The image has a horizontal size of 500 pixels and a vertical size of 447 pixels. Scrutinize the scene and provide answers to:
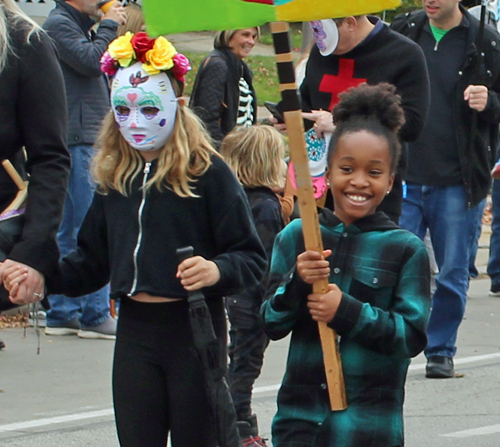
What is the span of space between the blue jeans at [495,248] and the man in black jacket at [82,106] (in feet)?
12.8

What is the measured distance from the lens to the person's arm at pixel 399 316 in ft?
10.6

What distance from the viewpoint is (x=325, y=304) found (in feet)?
10.5

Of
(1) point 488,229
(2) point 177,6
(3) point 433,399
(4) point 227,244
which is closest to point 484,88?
(3) point 433,399

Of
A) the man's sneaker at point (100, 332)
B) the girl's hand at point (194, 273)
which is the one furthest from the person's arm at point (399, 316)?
the man's sneaker at point (100, 332)

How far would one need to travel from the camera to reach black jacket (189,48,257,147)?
26.5ft

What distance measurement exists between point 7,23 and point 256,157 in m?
2.13

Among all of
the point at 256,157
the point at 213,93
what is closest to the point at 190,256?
the point at 256,157

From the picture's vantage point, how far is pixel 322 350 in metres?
3.34

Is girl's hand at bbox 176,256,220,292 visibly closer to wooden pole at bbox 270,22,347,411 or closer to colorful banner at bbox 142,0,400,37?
wooden pole at bbox 270,22,347,411

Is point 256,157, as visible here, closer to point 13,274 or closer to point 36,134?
point 36,134

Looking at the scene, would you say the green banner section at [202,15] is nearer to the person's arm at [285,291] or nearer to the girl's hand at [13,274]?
the person's arm at [285,291]

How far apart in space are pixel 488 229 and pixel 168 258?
1097 cm

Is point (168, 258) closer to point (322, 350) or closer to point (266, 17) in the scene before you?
point (322, 350)

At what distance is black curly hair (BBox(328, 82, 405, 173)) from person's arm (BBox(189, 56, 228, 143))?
4.51 meters
